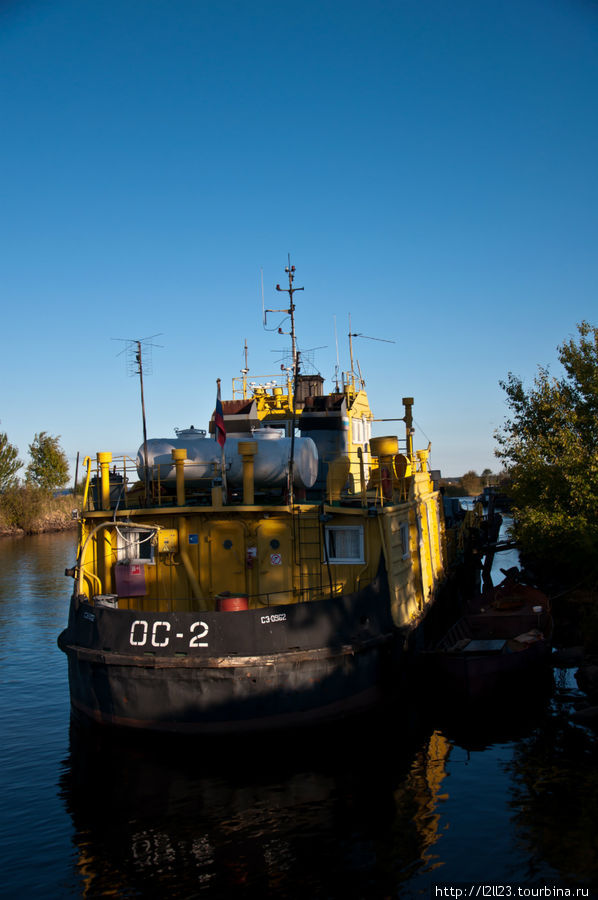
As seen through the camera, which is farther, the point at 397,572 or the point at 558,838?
the point at 397,572

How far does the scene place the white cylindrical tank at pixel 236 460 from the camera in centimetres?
1546

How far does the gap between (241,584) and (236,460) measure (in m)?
2.80

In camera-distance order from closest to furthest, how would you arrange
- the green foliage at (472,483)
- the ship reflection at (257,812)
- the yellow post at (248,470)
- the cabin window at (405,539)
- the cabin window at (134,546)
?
the ship reflection at (257,812)
the yellow post at (248,470)
the cabin window at (134,546)
the cabin window at (405,539)
the green foliage at (472,483)

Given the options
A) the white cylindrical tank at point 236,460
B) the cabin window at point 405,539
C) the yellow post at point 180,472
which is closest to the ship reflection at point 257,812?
the cabin window at point 405,539

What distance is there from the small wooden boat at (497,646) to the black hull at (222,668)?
11.4 feet

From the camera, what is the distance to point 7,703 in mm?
17422

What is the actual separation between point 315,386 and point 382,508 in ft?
31.4

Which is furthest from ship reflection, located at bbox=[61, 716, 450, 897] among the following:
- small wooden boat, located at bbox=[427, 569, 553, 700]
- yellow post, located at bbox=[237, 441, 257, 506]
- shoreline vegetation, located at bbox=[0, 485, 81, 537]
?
shoreline vegetation, located at bbox=[0, 485, 81, 537]

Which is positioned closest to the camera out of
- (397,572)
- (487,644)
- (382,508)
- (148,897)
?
(148,897)

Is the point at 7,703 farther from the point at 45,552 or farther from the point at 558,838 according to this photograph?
the point at 45,552

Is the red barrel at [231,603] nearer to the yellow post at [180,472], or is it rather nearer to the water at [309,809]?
the water at [309,809]

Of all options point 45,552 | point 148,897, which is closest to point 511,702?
point 148,897

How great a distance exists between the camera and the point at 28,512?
66.8 meters

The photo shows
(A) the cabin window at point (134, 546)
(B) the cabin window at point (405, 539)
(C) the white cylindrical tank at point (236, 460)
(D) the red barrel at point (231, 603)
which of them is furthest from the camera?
(B) the cabin window at point (405, 539)
